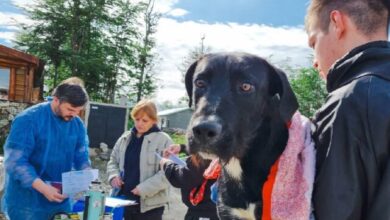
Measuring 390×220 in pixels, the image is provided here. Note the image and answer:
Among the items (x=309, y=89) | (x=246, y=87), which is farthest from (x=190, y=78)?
(x=309, y=89)

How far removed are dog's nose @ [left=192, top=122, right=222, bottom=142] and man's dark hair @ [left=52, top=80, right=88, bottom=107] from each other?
2108mm

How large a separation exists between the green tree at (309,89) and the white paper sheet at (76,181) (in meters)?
19.3

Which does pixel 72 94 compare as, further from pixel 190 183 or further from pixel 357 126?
pixel 357 126

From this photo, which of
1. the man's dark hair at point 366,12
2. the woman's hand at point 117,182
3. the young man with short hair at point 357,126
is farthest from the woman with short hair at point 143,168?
the man's dark hair at point 366,12

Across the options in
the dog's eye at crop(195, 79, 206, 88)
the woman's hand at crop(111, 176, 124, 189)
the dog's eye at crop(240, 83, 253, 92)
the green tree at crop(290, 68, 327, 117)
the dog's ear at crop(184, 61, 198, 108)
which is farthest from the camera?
the green tree at crop(290, 68, 327, 117)

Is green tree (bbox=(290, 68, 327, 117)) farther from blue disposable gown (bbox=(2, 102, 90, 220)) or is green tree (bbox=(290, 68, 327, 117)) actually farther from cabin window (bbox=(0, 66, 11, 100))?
blue disposable gown (bbox=(2, 102, 90, 220))

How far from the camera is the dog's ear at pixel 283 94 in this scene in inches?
83.7

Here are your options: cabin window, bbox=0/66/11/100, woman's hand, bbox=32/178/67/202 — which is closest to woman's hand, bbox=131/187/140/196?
woman's hand, bbox=32/178/67/202

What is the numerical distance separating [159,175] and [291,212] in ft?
9.37

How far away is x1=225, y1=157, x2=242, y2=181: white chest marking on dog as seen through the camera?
2225 millimetres

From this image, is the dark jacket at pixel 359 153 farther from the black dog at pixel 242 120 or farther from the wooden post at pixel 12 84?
the wooden post at pixel 12 84

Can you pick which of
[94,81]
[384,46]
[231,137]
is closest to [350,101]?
[384,46]

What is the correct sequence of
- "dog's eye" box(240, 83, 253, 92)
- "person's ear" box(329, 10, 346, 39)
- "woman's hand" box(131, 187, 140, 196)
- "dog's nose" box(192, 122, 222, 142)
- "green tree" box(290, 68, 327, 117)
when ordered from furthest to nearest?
"green tree" box(290, 68, 327, 117) → "woman's hand" box(131, 187, 140, 196) → "dog's eye" box(240, 83, 253, 92) → "dog's nose" box(192, 122, 222, 142) → "person's ear" box(329, 10, 346, 39)

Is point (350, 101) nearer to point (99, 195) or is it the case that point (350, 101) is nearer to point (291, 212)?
point (291, 212)
